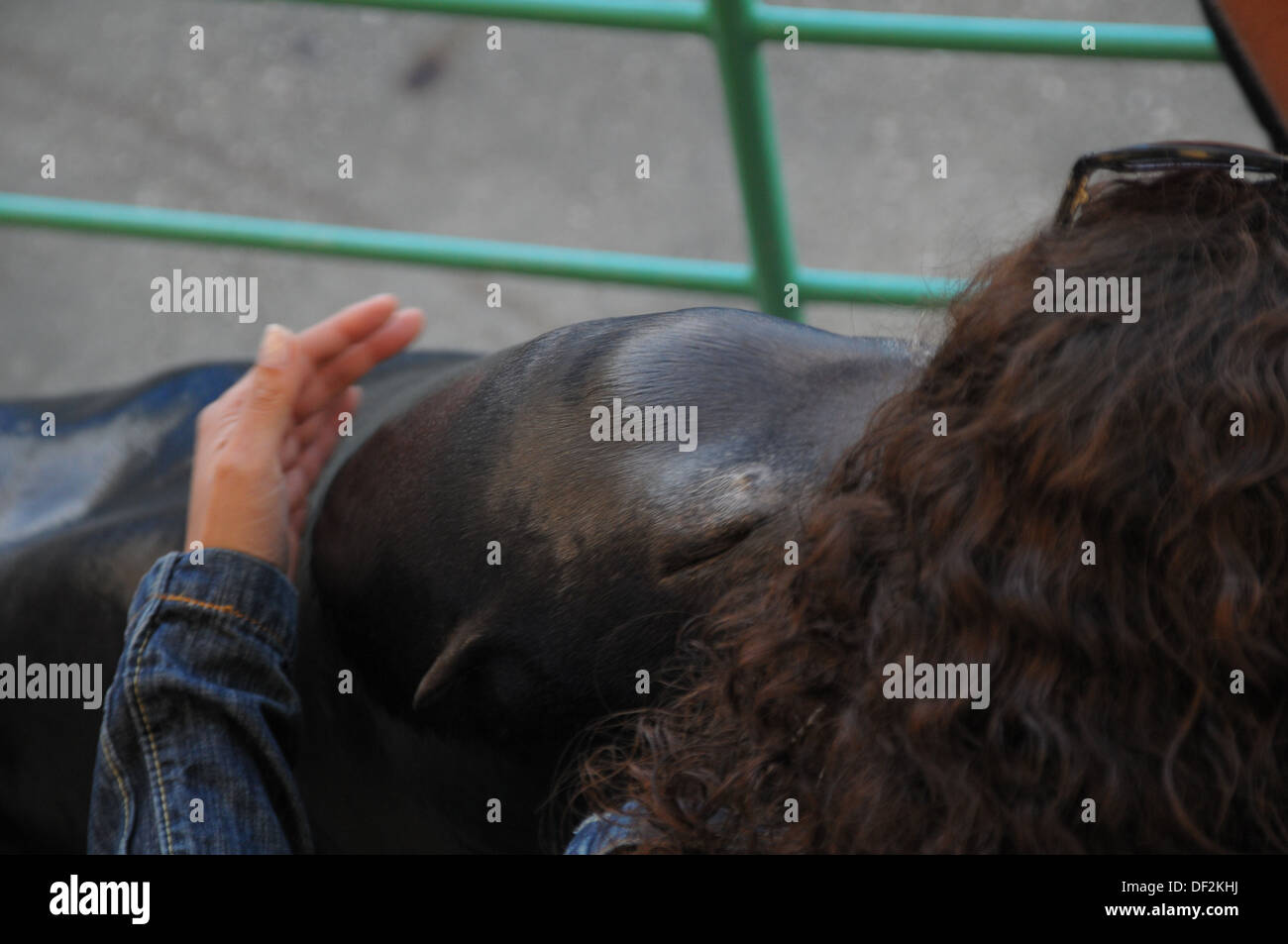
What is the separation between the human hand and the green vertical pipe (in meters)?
0.53

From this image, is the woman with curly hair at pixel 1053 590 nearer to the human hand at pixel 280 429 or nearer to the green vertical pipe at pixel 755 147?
the human hand at pixel 280 429

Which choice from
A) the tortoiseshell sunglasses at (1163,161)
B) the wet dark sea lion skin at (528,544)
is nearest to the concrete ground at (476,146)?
the wet dark sea lion skin at (528,544)

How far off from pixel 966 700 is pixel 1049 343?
189mm

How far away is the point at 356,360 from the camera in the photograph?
1.31m

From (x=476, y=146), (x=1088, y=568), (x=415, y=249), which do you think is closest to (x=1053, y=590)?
(x=1088, y=568)

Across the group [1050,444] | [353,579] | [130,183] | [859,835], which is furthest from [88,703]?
[130,183]

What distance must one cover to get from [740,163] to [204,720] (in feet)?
3.30

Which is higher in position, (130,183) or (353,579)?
(130,183)

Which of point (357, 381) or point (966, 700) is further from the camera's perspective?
point (357, 381)

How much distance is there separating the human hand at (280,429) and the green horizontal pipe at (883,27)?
501 millimetres

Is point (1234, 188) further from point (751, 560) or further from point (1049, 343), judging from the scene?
point (751, 560)

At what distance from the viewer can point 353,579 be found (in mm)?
1067
